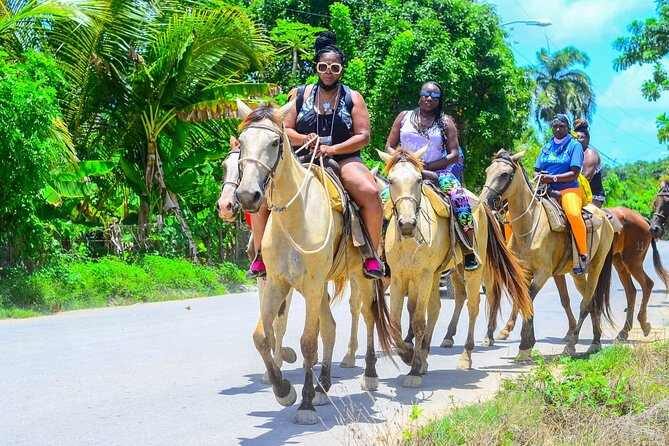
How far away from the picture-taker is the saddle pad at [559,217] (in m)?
10.4

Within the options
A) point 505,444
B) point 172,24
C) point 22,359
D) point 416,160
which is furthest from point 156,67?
point 505,444

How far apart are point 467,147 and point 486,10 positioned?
4889 mm

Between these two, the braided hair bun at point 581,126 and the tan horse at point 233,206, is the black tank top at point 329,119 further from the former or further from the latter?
the braided hair bun at point 581,126

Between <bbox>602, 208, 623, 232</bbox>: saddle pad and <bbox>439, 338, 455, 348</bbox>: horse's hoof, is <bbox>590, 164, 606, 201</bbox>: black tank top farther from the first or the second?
<bbox>439, 338, 455, 348</bbox>: horse's hoof

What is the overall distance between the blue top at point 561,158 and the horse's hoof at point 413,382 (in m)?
4.14

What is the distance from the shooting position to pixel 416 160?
8.14 metres

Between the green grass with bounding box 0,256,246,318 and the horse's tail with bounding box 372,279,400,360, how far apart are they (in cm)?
748

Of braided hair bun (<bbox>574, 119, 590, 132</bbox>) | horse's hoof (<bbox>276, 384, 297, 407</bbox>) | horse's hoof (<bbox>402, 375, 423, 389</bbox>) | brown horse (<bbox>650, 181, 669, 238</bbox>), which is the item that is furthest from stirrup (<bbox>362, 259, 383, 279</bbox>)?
brown horse (<bbox>650, 181, 669, 238</bbox>)

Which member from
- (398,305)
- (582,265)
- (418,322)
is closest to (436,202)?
(398,305)

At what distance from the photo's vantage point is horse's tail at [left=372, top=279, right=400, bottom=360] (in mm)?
8106

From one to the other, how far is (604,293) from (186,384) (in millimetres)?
6399

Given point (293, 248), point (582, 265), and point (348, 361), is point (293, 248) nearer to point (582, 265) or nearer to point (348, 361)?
point (348, 361)

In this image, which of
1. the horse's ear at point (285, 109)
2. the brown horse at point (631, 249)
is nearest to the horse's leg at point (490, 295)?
the brown horse at point (631, 249)

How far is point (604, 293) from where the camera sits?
11633mm
